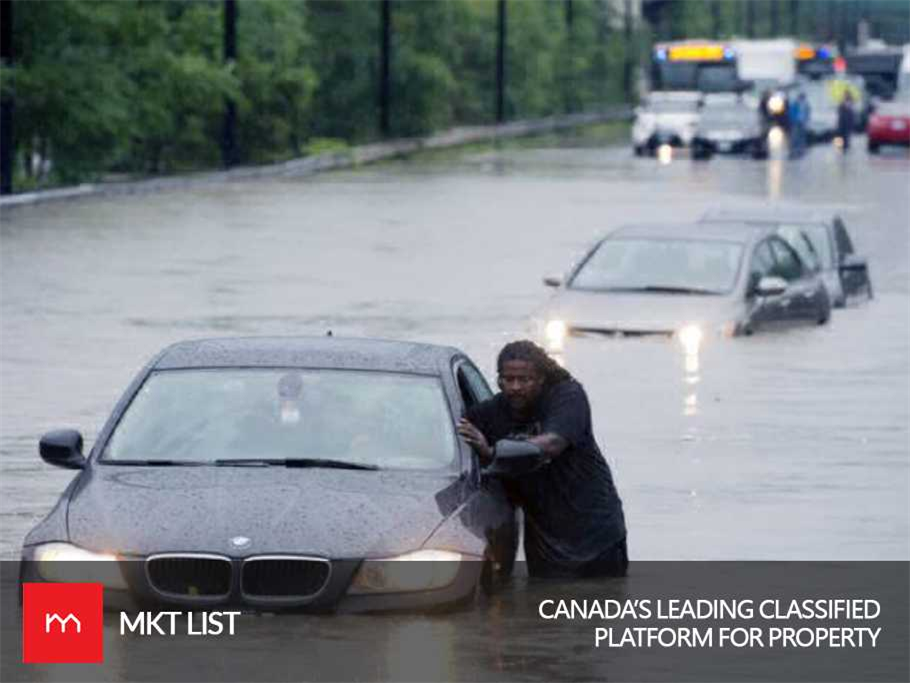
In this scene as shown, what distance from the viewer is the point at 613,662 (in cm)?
1230

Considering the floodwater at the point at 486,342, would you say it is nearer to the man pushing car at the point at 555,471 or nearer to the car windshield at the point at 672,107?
the man pushing car at the point at 555,471

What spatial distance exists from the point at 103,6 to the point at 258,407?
48.8 m

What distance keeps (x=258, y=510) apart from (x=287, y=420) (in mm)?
1160

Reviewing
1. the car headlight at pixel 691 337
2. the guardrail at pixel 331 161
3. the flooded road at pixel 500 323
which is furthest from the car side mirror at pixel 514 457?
the guardrail at pixel 331 161

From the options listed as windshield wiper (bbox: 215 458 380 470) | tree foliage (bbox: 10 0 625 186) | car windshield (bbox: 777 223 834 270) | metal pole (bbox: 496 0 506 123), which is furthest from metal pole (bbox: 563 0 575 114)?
windshield wiper (bbox: 215 458 380 470)

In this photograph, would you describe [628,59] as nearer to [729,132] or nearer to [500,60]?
[500,60]

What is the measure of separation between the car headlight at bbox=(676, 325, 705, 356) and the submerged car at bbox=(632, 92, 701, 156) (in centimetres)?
6016

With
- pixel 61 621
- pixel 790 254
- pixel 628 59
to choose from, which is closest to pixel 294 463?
pixel 61 621

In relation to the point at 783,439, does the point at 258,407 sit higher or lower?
higher

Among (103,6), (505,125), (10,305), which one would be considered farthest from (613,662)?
(505,125)

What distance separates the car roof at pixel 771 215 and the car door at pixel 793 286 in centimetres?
273

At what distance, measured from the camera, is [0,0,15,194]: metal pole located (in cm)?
5545

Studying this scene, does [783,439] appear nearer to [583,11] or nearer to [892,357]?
[892,357]

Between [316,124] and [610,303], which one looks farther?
[316,124]
